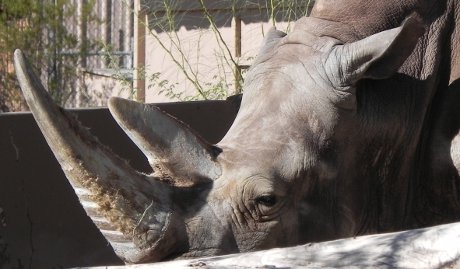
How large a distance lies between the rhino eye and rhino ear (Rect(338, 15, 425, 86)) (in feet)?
2.23

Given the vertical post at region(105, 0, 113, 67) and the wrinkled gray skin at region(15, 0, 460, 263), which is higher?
the vertical post at region(105, 0, 113, 67)

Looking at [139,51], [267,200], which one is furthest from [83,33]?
[267,200]

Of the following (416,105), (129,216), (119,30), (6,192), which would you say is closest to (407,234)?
(129,216)

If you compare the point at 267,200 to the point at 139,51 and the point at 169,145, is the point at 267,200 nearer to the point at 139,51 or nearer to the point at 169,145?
the point at 169,145

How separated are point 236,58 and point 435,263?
7.36 meters

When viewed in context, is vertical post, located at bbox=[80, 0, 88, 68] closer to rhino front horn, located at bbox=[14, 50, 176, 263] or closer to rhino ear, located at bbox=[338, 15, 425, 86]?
rhino ear, located at bbox=[338, 15, 425, 86]

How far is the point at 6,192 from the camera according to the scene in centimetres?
734

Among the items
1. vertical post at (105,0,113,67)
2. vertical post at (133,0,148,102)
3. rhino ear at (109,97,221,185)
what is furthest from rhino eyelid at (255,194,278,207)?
vertical post at (105,0,113,67)

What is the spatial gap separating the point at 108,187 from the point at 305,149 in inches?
40.3

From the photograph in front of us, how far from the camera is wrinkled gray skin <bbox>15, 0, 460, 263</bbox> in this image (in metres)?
5.39

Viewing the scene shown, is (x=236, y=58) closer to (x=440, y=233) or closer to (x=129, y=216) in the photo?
(x=129, y=216)

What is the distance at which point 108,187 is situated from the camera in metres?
5.32

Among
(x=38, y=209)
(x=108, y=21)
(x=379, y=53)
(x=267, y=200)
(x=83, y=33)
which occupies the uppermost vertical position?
(x=108, y=21)

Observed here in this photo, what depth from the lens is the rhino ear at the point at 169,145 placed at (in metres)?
5.70
